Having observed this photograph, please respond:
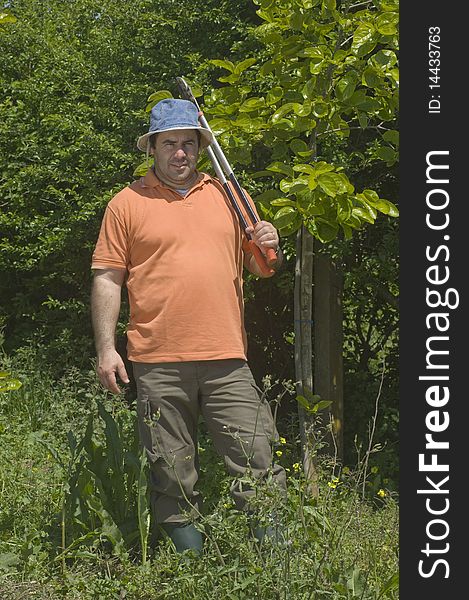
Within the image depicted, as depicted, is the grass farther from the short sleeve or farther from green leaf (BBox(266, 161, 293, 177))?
green leaf (BBox(266, 161, 293, 177))

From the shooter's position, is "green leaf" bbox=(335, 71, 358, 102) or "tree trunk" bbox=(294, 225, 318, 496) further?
"tree trunk" bbox=(294, 225, 318, 496)

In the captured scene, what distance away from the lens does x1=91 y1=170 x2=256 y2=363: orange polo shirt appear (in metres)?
4.21

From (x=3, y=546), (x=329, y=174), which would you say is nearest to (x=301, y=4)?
(x=329, y=174)

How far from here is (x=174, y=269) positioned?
4199 mm

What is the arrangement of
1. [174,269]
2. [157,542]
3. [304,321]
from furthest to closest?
[304,321]
[157,542]
[174,269]

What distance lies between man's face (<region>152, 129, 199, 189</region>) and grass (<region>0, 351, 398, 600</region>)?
3.60ft

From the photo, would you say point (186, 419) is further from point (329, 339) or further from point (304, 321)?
point (329, 339)

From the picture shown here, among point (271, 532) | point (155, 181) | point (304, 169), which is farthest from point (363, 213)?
point (271, 532)

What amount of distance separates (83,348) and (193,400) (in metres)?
2.81

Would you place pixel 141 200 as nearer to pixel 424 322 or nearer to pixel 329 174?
pixel 329 174

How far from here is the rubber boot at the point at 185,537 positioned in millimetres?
4305

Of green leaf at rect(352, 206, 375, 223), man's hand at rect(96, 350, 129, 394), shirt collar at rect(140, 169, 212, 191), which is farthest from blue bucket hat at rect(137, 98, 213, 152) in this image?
man's hand at rect(96, 350, 129, 394)

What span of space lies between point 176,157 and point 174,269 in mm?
475

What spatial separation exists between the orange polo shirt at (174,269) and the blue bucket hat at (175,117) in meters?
0.23
